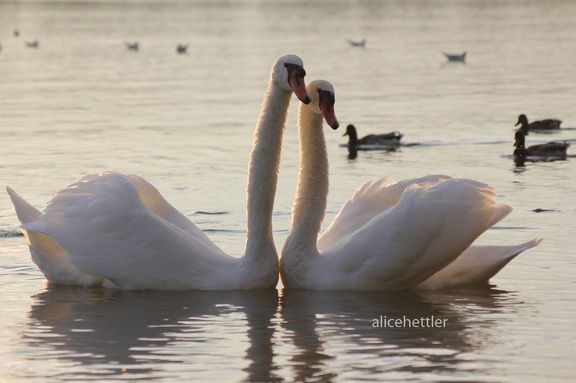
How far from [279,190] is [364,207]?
5.72 meters

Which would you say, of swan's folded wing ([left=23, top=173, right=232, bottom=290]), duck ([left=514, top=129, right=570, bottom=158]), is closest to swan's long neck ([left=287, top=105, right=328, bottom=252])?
swan's folded wing ([left=23, top=173, right=232, bottom=290])

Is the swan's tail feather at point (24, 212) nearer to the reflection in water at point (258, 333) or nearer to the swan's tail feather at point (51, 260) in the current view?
the swan's tail feather at point (51, 260)

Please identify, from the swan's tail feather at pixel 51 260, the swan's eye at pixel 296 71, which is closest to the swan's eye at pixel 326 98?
the swan's eye at pixel 296 71

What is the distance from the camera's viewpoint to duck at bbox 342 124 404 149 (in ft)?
79.6

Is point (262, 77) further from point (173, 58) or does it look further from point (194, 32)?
point (194, 32)

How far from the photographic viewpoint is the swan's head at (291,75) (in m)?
11.6

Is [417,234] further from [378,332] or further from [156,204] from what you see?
[156,204]

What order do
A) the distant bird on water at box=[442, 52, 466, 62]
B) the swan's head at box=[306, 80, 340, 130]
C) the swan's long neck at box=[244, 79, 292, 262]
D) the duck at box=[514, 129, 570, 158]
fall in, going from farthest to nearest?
1. the distant bird on water at box=[442, 52, 466, 62]
2. the duck at box=[514, 129, 570, 158]
3. the swan's long neck at box=[244, 79, 292, 262]
4. the swan's head at box=[306, 80, 340, 130]

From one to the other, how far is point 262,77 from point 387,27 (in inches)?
1720

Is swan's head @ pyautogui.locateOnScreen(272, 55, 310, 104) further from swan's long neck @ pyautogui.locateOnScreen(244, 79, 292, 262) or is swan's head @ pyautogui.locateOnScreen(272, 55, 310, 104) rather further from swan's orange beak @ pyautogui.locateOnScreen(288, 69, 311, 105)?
swan's long neck @ pyautogui.locateOnScreen(244, 79, 292, 262)

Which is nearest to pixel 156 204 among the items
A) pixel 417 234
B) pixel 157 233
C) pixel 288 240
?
pixel 157 233

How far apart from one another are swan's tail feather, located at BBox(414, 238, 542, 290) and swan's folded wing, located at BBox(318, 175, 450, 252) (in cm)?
83

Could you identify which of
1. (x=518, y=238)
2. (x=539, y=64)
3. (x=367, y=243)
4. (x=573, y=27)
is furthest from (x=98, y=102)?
(x=573, y=27)

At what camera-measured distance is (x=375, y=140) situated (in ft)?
79.9
